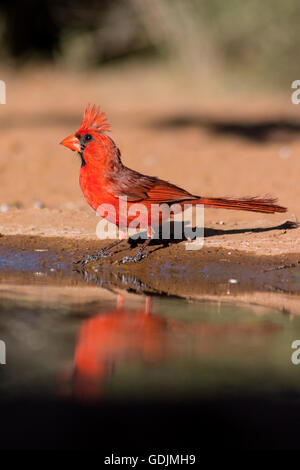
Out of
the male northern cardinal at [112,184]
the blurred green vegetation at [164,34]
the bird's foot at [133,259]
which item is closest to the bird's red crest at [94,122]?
the male northern cardinal at [112,184]

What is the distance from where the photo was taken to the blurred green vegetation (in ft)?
50.0

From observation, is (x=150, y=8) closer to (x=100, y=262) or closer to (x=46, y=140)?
(x=46, y=140)

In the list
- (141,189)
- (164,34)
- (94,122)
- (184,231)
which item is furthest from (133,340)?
(164,34)

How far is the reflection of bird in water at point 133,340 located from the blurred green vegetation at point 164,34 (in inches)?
434

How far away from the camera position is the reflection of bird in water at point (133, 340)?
4082 mm

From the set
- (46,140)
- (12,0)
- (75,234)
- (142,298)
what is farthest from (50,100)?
(142,298)

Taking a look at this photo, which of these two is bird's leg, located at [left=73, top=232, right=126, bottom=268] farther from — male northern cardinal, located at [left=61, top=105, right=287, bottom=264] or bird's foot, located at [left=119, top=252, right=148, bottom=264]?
bird's foot, located at [left=119, top=252, right=148, bottom=264]

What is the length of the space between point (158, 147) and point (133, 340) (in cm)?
870

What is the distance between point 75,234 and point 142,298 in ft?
7.04

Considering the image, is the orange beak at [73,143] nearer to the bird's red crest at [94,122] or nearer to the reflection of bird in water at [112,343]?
the bird's red crest at [94,122]

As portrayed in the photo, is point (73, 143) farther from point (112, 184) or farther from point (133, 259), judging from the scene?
point (133, 259)

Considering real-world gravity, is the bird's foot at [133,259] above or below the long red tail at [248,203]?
below

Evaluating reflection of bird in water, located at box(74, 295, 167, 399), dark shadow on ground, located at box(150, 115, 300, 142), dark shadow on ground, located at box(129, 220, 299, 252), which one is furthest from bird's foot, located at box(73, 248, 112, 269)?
dark shadow on ground, located at box(150, 115, 300, 142)

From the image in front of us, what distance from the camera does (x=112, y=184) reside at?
260 inches
